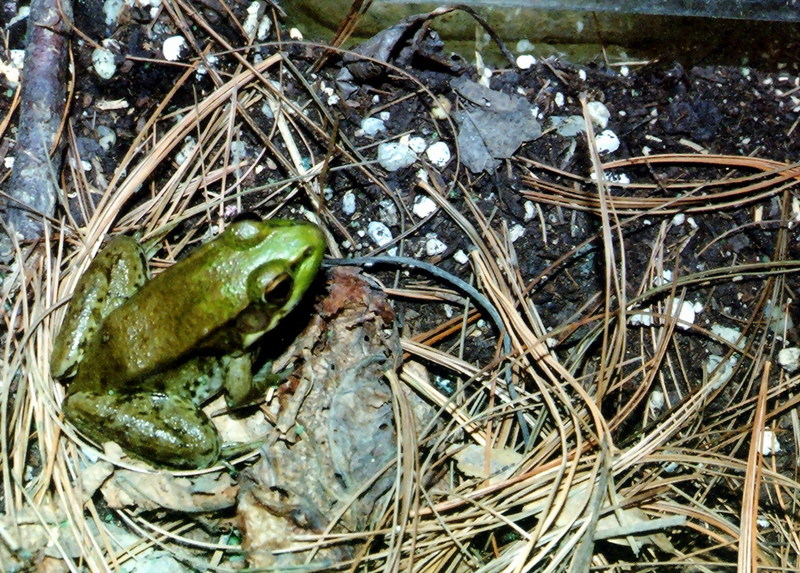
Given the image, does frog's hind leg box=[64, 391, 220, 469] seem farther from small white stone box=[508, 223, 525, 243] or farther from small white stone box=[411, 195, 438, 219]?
small white stone box=[508, 223, 525, 243]

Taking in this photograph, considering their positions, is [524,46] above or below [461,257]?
above

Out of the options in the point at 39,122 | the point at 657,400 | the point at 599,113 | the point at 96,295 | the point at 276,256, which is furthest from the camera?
the point at 599,113

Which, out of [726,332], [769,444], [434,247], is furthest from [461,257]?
[769,444]

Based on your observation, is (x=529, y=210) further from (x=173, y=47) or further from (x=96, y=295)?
(x=96, y=295)

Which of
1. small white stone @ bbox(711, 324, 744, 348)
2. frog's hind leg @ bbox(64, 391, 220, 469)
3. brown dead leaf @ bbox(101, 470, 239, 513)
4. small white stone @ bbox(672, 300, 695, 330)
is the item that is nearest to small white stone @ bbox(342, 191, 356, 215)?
frog's hind leg @ bbox(64, 391, 220, 469)

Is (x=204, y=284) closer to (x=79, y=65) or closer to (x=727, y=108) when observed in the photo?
(x=79, y=65)

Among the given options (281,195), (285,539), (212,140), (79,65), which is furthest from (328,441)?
(79,65)

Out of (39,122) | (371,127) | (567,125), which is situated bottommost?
(567,125)
